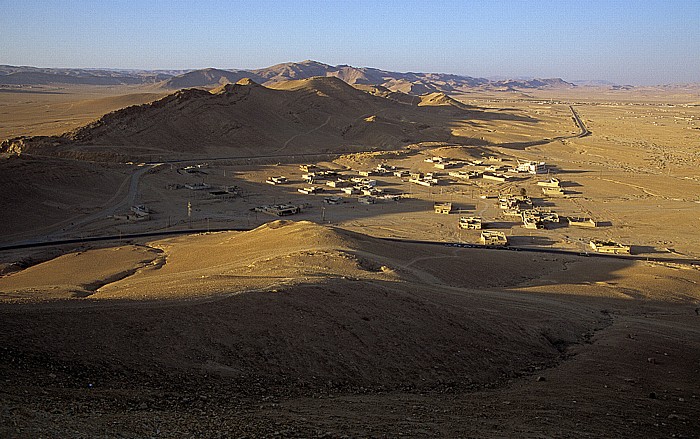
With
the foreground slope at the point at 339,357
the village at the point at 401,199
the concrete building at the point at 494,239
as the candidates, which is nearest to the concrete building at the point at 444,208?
the village at the point at 401,199

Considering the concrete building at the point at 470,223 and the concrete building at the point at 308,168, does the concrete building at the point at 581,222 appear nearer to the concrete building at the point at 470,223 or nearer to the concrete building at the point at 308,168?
the concrete building at the point at 470,223

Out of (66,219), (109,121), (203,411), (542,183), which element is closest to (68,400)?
(203,411)

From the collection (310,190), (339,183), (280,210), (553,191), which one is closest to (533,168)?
(553,191)

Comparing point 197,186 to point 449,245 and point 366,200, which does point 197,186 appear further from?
point 449,245

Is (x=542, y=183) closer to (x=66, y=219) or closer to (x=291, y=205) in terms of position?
(x=291, y=205)

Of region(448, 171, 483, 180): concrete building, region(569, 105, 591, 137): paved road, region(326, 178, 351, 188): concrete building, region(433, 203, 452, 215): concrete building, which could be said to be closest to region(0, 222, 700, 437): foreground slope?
region(433, 203, 452, 215): concrete building

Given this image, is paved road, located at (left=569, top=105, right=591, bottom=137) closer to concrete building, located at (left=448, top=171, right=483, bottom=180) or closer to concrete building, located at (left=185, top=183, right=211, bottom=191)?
concrete building, located at (left=448, top=171, right=483, bottom=180)
